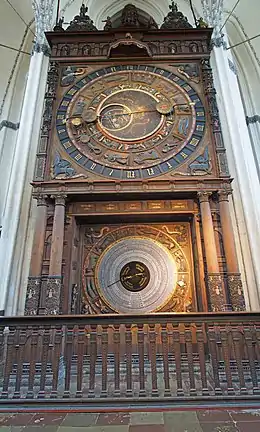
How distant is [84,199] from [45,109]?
1864 millimetres

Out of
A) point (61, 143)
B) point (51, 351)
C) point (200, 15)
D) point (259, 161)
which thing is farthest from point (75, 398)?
point (200, 15)

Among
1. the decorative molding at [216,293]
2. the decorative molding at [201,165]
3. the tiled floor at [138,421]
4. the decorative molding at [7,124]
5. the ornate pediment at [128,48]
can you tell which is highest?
the decorative molding at [7,124]

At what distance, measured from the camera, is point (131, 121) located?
5512 mm

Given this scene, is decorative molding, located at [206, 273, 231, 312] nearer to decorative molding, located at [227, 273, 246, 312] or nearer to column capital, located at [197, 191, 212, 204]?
decorative molding, located at [227, 273, 246, 312]

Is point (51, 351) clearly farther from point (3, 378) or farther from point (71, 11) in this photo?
point (71, 11)

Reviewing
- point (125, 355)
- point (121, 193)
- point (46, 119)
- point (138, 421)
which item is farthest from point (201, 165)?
point (138, 421)

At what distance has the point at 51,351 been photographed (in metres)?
2.98

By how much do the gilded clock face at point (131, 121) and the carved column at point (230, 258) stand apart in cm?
100

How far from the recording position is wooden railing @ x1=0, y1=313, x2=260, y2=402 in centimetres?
261

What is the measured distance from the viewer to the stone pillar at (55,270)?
14.0 feet

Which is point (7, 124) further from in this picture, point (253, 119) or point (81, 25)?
point (253, 119)

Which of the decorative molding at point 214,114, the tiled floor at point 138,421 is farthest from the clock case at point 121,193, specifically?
the tiled floor at point 138,421

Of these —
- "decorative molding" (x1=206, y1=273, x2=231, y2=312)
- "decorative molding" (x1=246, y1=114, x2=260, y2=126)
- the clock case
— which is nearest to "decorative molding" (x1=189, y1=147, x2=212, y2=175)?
the clock case

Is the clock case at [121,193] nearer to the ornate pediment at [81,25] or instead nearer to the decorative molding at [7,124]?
the ornate pediment at [81,25]
